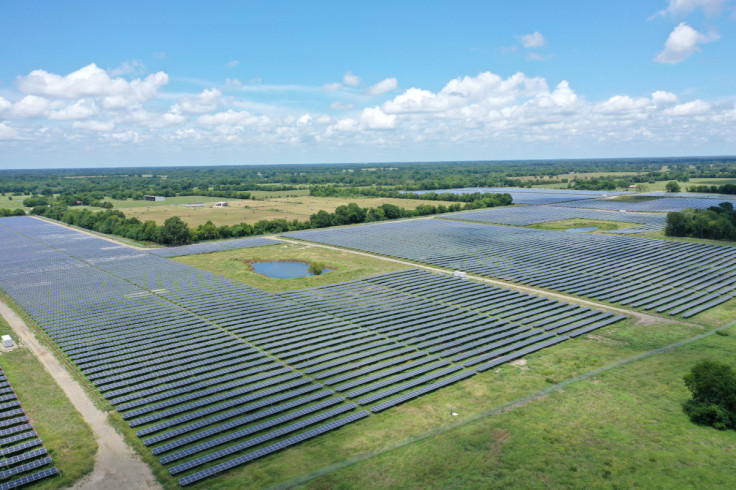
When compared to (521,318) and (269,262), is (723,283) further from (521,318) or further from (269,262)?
(269,262)

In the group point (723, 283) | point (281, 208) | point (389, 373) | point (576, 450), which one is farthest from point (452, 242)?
point (281, 208)

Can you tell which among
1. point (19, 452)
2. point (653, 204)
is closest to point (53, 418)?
point (19, 452)

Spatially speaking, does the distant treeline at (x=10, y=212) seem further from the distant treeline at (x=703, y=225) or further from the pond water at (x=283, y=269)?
the distant treeline at (x=703, y=225)

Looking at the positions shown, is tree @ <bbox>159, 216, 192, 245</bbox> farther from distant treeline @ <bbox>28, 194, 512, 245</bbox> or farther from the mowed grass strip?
the mowed grass strip

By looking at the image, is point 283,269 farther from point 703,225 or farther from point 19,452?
point 703,225

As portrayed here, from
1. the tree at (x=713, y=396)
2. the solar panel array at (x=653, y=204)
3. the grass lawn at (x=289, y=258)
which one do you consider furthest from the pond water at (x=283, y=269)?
the solar panel array at (x=653, y=204)
